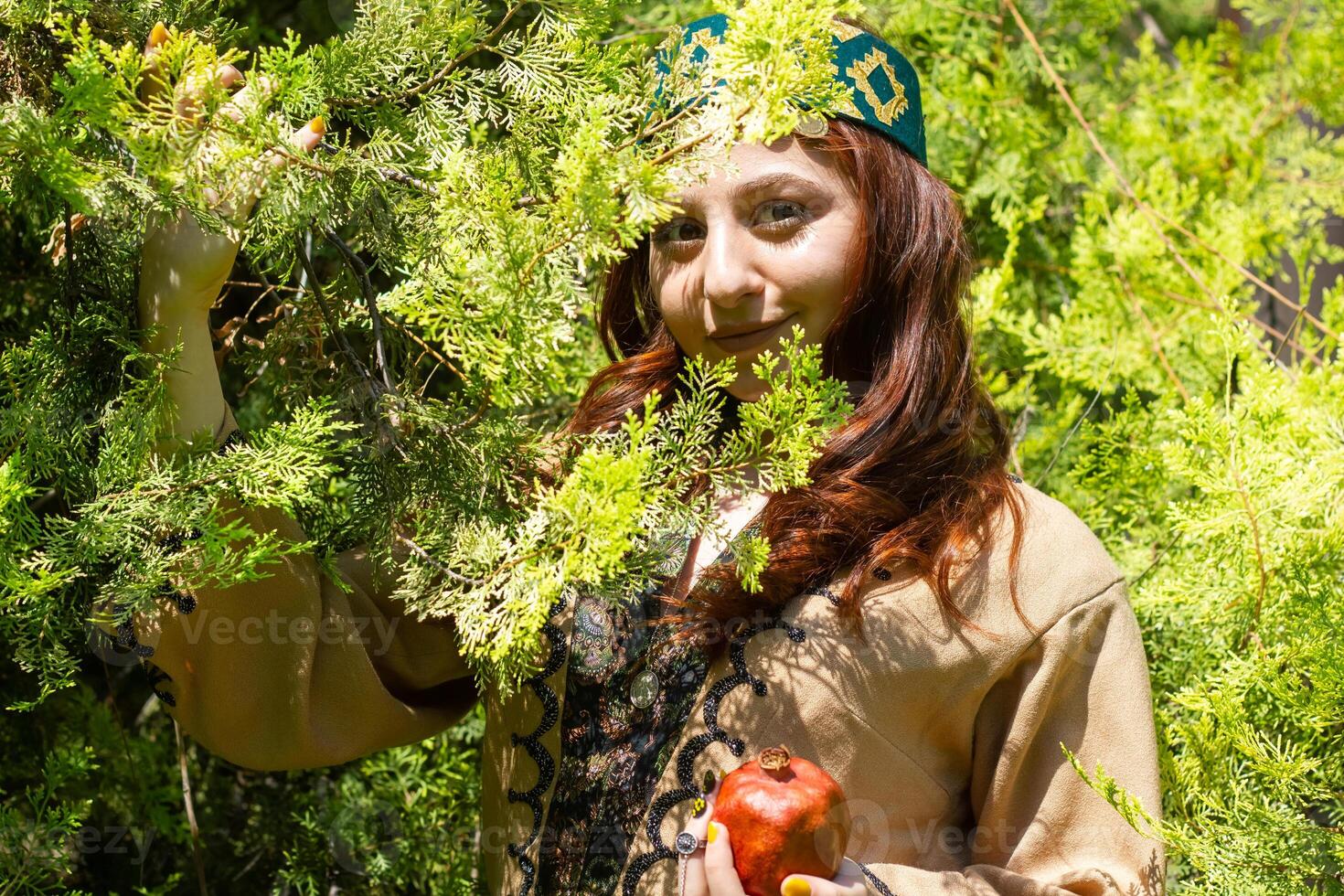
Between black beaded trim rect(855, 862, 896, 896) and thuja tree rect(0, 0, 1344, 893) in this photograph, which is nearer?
thuja tree rect(0, 0, 1344, 893)

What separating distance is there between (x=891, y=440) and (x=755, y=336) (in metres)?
0.20

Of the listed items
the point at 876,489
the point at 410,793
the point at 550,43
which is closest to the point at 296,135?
the point at 550,43

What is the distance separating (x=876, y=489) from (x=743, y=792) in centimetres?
42

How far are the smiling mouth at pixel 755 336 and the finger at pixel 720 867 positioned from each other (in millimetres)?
531

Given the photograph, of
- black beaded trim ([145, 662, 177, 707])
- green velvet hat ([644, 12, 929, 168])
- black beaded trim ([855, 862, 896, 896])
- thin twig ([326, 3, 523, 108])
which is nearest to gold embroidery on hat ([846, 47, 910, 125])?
green velvet hat ([644, 12, 929, 168])

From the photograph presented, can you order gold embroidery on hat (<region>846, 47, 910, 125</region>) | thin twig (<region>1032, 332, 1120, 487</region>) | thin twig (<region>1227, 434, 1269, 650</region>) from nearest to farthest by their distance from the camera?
1. gold embroidery on hat (<region>846, 47, 910, 125</region>)
2. thin twig (<region>1227, 434, 1269, 650</region>)
3. thin twig (<region>1032, 332, 1120, 487</region>)

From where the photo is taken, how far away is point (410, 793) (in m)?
2.21

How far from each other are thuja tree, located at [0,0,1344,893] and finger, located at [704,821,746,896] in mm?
244

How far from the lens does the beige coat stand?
1445mm

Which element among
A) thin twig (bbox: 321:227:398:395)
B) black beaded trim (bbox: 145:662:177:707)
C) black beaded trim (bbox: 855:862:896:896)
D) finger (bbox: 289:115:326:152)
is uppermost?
finger (bbox: 289:115:326:152)

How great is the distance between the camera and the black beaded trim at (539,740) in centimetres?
155

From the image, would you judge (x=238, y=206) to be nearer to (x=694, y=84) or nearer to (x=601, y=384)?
(x=694, y=84)

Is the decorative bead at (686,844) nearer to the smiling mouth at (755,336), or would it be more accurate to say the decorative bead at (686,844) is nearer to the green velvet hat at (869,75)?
the smiling mouth at (755,336)

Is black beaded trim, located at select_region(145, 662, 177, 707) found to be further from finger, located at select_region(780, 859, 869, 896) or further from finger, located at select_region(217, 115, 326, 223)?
finger, located at select_region(780, 859, 869, 896)
